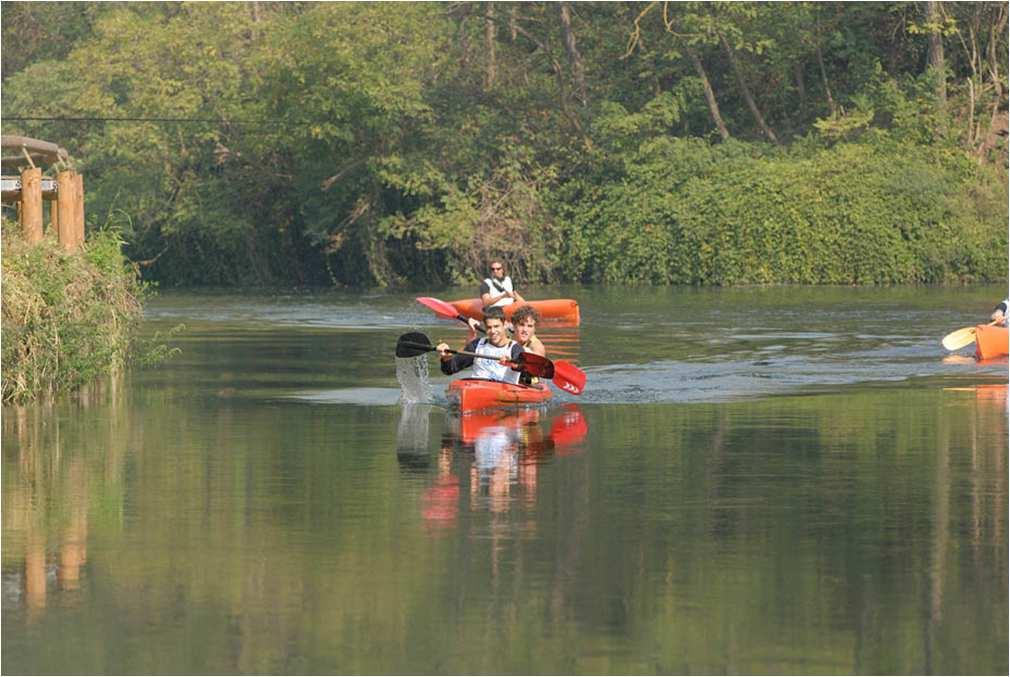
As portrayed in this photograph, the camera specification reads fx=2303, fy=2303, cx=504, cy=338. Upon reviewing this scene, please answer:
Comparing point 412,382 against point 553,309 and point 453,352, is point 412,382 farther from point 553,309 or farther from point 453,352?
point 553,309

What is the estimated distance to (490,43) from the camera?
2753 inches

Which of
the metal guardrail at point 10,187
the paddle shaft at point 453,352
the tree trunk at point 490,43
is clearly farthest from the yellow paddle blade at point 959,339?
the tree trunk at point 490,43

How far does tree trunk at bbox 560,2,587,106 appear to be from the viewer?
68.6 metres

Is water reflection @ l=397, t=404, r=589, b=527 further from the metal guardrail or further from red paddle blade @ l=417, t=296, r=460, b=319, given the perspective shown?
red paddle blade @ l=417, t=296, r=460, b=319

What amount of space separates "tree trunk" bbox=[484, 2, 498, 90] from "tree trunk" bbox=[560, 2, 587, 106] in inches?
86.0

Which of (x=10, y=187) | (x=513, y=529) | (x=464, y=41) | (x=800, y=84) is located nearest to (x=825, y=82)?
(x=800, y=84)

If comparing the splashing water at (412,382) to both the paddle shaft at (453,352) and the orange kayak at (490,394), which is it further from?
the orange kayak at (490,394)

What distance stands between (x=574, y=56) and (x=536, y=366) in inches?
1820

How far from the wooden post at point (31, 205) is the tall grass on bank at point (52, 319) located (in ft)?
2.32

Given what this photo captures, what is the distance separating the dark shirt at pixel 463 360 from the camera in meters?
23.7

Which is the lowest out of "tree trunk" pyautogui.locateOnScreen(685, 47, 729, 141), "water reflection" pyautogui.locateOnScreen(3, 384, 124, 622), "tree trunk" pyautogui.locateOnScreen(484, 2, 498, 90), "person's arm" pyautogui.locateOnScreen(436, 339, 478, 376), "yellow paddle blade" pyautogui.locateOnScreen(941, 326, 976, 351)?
"water reflection" pyautogui.locateOnScreen(3, 384, 124, 622)

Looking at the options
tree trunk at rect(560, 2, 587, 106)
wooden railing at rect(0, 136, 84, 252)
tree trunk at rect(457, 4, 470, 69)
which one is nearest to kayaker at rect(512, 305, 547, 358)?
wooden railing at rect(0, 136, 84, 252)

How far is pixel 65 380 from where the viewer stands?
2419cm

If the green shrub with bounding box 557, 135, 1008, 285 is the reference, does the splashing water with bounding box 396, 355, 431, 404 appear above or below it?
below
